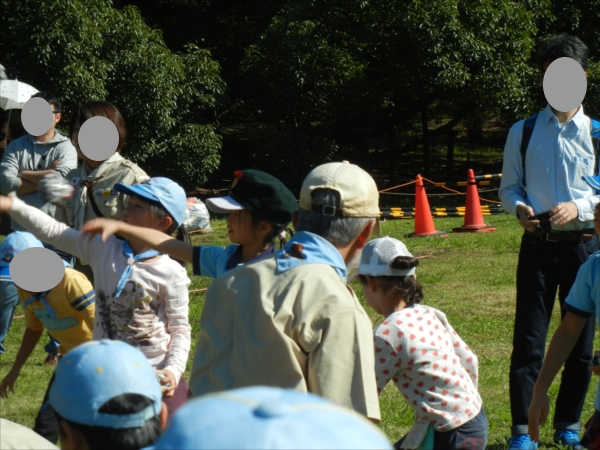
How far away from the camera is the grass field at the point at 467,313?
219 inches

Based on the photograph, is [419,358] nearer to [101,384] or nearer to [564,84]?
[101,384]

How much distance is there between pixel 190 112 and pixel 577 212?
17328 mm

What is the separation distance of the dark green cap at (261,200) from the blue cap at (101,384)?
102 cm

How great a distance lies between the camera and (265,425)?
993 millimetres

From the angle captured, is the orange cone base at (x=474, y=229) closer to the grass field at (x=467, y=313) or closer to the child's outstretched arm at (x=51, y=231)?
the grass field at (x=467, y=313)

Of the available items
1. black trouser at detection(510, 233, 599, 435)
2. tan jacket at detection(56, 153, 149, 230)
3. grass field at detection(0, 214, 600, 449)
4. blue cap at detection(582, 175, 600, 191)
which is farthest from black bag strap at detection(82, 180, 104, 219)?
blue cap at detection(582, 175, 600, 191)

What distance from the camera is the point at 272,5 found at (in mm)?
24203

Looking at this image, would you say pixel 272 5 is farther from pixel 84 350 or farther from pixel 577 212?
pixel 84 350

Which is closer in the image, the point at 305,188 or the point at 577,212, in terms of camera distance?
the point at 305,188

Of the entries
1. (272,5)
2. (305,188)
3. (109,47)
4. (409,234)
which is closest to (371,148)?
(272,5)

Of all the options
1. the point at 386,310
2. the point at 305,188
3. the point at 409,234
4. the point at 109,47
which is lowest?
the point at 409,234

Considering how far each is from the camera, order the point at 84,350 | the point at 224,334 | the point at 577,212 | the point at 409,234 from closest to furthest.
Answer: the point at 84,350, the point at 224,334, the point at 577,212, the point at 409,234

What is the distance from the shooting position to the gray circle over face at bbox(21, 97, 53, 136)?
251 inches

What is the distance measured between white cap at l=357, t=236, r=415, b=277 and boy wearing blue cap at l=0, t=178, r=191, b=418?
80cm
